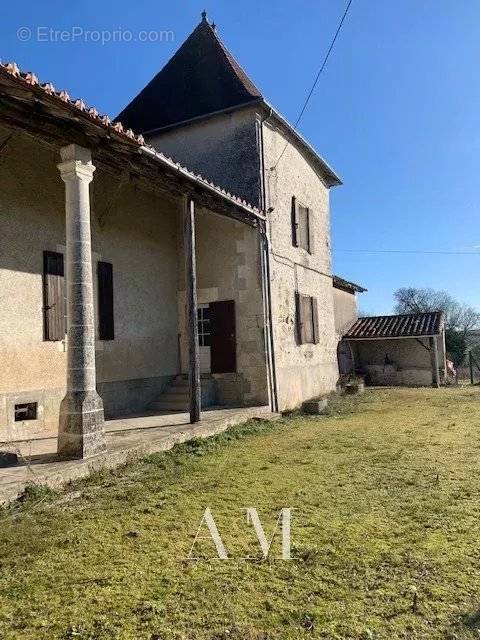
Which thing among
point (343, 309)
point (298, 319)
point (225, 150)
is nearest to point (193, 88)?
point (225, 150)

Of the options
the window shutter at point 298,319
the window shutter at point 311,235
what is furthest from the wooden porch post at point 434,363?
the window shutter at point 298,319

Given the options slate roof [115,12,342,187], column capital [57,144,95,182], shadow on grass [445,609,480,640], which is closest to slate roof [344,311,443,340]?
slate roof [115,12,342,187]

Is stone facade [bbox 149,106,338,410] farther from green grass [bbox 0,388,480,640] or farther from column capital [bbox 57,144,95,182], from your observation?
green grass [bbox 0,388,480,640]

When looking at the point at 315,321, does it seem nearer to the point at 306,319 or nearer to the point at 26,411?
the point at 306,319

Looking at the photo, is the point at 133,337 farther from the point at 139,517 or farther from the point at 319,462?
the point at 139,517

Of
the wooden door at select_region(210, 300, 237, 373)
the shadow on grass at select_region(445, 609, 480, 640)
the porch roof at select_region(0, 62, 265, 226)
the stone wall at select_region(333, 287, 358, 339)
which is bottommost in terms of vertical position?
the shadow on grass at select_region(445, 609, 480, 640)

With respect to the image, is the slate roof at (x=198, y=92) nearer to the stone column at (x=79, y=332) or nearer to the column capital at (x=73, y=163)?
the column capital at (x=73, y=163)

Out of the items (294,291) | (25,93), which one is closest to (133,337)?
(294,291)

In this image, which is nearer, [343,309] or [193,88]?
[193,88]

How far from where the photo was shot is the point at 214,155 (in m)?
9.95

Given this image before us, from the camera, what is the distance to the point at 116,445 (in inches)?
217

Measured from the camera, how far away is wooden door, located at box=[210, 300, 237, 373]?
953cm

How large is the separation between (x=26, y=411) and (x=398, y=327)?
1295cm

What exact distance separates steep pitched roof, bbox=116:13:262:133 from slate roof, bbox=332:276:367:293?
7.15 m
